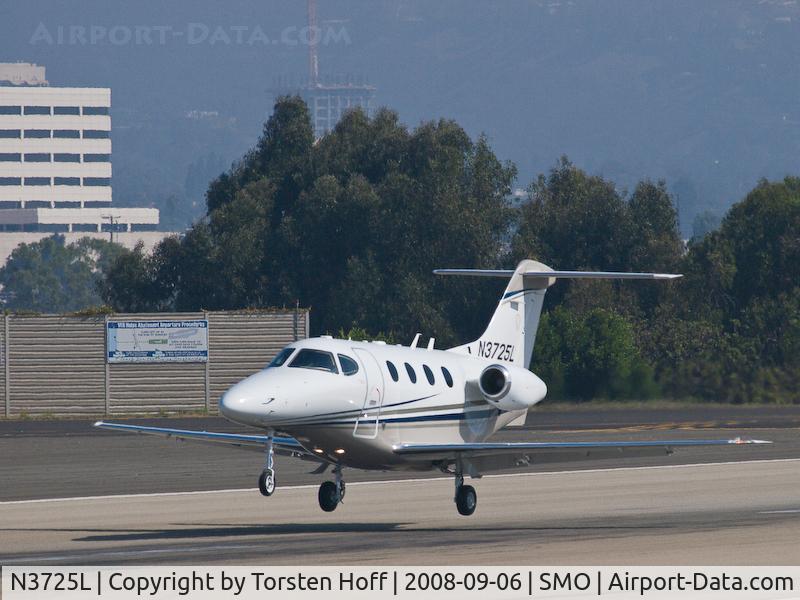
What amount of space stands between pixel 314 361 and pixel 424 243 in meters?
58.9

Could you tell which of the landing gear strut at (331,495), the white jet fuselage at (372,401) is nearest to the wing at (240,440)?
the landing gear strut at (331,495)

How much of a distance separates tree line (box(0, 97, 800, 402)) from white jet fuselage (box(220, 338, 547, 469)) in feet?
152

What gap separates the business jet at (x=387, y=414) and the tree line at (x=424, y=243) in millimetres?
46416

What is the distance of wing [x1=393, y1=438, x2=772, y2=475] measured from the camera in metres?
26.2

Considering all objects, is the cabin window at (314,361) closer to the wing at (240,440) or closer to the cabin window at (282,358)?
the cabin window at (282,358)

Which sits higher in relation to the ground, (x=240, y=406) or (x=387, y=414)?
(x=240, y=406)

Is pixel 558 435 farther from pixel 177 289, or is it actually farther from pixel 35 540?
pixel 177 289

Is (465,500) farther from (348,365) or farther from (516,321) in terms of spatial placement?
(516,321)

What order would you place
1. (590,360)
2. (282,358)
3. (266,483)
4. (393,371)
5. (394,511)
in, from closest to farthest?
1. (266,483)
2. (282,358)
3. (393,371)
4. (394,511)
5. (590,360)

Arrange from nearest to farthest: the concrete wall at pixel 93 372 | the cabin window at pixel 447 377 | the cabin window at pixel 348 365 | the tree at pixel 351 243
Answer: the cabin window at pixel 348 365 < the cabin window at pixel 447 377 < the concrete wall at pixel 93 372 < the tree at pixel 351 243

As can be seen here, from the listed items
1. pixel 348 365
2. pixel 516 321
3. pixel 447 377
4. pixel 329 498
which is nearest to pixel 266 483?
pixel 348 365

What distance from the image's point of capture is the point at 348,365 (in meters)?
26.7

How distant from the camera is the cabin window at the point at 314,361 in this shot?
26.2m

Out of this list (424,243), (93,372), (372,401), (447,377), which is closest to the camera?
(372,401)
